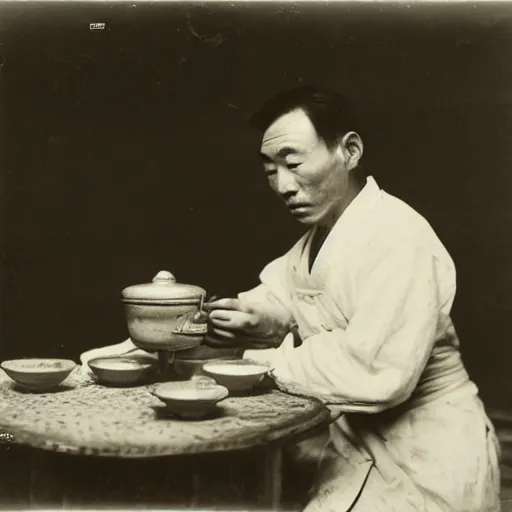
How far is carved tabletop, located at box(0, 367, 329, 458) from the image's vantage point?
1.37 meters

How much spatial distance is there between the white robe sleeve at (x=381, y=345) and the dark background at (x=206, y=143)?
462mm

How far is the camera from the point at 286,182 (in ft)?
6.36

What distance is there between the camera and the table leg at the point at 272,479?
174cm

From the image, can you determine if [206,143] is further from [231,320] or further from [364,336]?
[364,336]

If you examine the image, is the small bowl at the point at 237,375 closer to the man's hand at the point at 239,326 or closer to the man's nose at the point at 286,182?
the man's hand at the point at 239,326

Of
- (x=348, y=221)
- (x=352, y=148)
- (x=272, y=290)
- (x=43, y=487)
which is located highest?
(x=352, y=148)

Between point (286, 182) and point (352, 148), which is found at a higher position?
point (352, 148)

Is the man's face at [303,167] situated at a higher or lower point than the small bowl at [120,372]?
higher

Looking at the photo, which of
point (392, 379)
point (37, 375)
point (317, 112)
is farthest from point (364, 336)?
point (37, 375)

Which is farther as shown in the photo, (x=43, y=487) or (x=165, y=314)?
(x=43, y=487)

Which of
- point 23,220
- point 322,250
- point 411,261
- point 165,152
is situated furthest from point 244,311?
point 23,220

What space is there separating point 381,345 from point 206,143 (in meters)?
0.96

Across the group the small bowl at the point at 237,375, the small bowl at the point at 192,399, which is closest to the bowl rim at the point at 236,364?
the small bowl at the point at 237,375

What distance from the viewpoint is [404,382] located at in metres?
1.66
